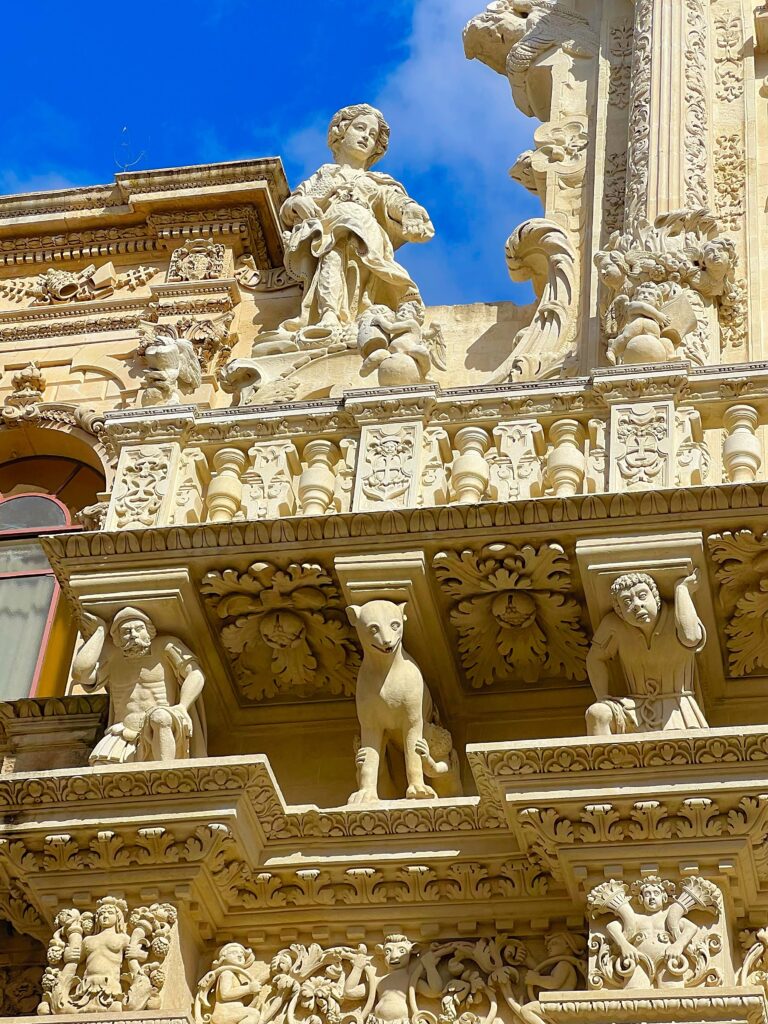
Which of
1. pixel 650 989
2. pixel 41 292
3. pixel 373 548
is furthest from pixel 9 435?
pixel 650 989

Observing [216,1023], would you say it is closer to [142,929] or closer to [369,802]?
[142,929]

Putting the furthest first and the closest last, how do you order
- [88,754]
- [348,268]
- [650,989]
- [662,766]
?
1. [348,268]
2. [88,754]
3. [662,766]
4. [650,989]

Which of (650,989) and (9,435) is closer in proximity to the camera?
(650,989)

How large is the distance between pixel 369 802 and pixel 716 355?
3.58 m

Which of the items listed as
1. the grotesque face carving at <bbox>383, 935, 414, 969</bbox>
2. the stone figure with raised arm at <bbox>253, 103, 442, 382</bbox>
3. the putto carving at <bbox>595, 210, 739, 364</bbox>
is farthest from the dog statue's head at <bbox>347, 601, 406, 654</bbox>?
the stone figure with raised arm at <bbox>253, 103, 442, 382</bbox>

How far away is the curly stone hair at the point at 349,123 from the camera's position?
13.4 metres

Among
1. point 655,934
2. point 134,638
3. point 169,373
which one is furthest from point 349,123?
point 655,934

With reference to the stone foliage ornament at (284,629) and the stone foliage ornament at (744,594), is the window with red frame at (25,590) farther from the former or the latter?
the stone foliage ornament at (744,594)

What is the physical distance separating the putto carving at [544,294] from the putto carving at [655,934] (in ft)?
12.9

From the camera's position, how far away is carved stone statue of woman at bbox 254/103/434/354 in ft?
40.2

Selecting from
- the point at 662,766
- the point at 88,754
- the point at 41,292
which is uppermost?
the point at 41,292

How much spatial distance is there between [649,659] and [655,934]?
51.9 inches

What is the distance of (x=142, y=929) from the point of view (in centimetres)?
852

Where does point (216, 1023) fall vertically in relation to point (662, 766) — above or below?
below
